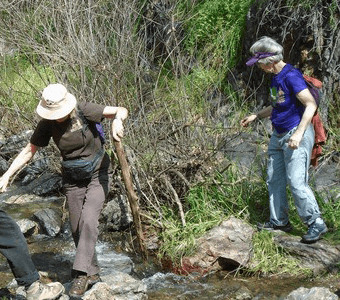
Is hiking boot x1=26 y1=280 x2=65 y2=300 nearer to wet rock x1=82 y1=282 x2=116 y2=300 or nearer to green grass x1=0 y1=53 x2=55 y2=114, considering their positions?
wet rock x1=82 y1=282 x2=116 y2=300

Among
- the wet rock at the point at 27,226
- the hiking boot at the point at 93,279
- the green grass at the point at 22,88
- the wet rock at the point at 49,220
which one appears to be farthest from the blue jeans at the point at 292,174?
the green grass at the point at 22,88

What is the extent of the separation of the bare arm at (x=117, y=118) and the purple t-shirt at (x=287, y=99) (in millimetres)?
1337

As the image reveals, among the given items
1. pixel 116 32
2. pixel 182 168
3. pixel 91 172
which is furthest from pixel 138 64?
pixel 91 172

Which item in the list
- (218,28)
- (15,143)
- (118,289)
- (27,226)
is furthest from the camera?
(218,28)

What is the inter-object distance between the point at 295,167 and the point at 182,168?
1621 mm

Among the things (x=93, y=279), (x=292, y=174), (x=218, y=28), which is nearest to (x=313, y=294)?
(x=292, y=174)

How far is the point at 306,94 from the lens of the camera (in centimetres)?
544

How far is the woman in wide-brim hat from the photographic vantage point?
5152 mm

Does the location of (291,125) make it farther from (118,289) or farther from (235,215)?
(118,289)

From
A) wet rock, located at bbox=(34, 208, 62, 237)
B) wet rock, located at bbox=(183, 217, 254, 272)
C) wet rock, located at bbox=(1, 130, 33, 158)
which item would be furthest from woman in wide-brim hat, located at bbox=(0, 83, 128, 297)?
wet rock, located at bbox=(1, 130, 33, 158)

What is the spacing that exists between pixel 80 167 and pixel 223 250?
160cm

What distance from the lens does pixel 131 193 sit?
237 inches

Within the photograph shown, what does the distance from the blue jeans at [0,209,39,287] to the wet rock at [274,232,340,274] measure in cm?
229

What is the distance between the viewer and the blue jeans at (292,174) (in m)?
5.69
